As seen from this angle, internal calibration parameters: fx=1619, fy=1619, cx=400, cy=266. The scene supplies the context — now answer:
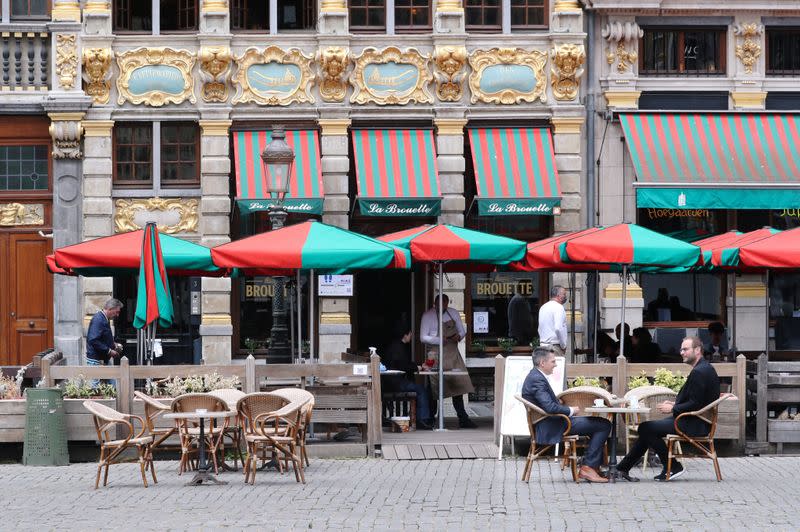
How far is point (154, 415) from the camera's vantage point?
16.9 m

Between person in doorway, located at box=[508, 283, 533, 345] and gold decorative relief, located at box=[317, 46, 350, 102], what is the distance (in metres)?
4.41

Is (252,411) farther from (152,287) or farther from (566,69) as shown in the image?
(566,69)

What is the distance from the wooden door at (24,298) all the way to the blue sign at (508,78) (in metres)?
7.82

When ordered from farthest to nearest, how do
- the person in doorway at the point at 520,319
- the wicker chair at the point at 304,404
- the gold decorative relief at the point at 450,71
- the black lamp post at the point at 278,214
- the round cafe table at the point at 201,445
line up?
the person in doorway at the point at 520,319 → the gold decorative relief at the point at 450,71 → the black lamp post at the point at 278,214 → the wicker chair at the point at 304,404 → the round cafe table at the point at 201,445

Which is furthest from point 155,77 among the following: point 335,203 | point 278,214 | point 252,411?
point 252,411

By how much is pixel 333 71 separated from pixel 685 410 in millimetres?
12493

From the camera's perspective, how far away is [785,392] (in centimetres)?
1838

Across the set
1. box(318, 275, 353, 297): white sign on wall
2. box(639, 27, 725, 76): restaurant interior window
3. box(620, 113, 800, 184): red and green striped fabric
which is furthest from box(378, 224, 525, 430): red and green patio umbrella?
box(639, 27, 725, 76): restaurant interior window

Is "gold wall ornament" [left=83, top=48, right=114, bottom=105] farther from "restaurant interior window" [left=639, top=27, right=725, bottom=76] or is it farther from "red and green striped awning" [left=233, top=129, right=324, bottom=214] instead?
"restaurant interior window" [left=639, top=27, right=725, bottom=76]

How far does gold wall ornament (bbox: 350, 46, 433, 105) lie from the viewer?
1063 inches

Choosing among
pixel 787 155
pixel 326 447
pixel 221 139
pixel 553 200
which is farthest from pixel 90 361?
pixel 787 155

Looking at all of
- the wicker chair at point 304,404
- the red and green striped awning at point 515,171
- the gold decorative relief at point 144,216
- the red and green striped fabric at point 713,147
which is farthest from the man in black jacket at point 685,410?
the gold decorative relief at point 144,216

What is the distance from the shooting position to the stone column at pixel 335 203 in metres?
26.8

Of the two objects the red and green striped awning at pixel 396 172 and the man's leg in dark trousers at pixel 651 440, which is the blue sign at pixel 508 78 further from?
the man's leg in dark trousers at pixel 651 440
